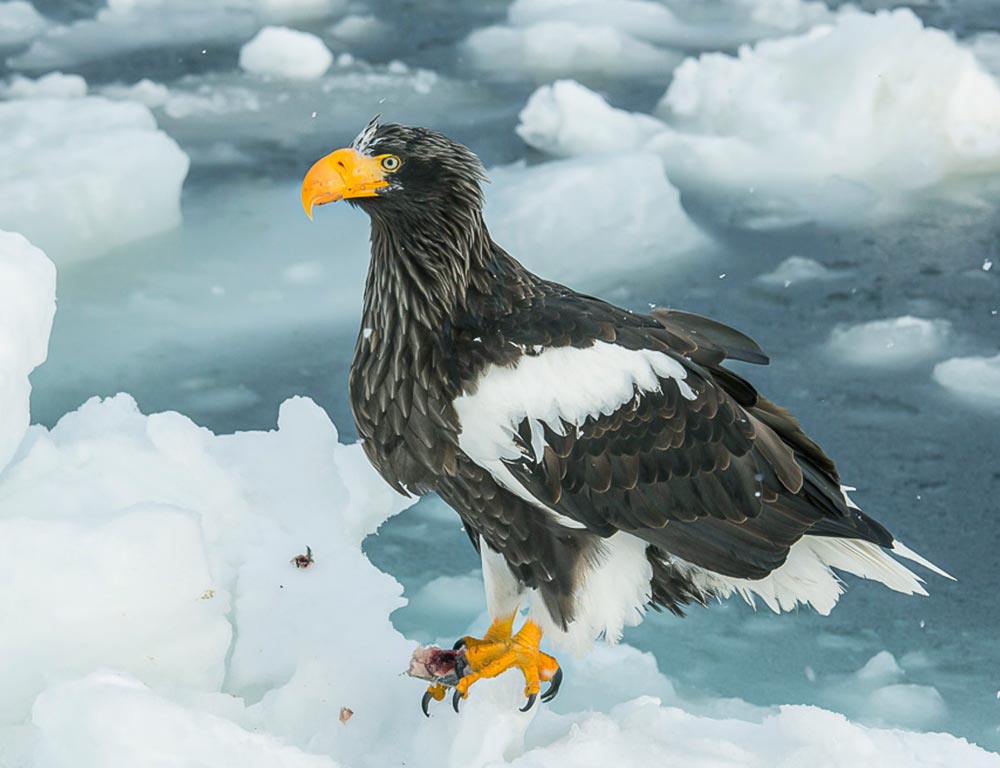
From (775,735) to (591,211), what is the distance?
2953mm

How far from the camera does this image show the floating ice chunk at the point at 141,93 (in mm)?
6414

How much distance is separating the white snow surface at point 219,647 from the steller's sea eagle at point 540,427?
184 mm

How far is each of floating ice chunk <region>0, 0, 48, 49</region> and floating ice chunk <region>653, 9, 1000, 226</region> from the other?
339 centimetres

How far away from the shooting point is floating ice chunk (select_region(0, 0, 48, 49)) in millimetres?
7023

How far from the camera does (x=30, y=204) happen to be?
498 cm

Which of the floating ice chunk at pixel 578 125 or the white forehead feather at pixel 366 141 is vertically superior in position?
the white forehead feather at pixel 366 141

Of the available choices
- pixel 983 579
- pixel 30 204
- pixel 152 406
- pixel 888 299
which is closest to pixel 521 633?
pixel 983 579

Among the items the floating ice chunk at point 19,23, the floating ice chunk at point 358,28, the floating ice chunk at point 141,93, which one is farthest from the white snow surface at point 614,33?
the floating ice chunk at point 19,23

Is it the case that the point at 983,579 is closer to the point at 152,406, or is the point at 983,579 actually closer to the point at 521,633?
the point at 521,633

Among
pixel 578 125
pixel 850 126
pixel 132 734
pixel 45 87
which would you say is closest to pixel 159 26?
pixel 45 87

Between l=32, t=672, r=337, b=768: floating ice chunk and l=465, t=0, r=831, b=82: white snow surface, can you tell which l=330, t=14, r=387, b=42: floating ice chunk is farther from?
l=32, t=672, r=337, b=768: floating ice chunk

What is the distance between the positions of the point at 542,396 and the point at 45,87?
466 centimetres

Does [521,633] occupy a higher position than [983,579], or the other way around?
[521,633]

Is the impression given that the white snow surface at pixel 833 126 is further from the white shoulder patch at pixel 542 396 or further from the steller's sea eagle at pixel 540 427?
the white shoulder patch at pixel 542 396
